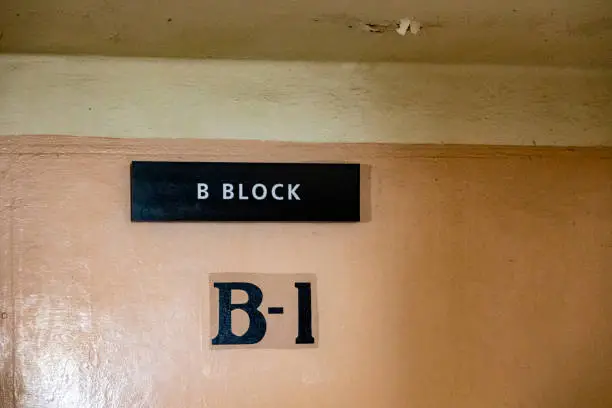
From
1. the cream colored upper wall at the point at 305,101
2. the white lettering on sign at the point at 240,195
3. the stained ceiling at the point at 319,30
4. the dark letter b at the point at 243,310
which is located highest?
the stained ceiling at the point at 319,30

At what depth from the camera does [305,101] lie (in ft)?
5.48

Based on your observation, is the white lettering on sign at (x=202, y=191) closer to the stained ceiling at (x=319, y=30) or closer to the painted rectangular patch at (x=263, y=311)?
the painted rectangular patch at (x=263, y=311)

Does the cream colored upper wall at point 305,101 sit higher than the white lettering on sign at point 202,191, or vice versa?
the cream colored upper wall at point 305,101

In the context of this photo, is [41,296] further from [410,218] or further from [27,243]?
[410,218]

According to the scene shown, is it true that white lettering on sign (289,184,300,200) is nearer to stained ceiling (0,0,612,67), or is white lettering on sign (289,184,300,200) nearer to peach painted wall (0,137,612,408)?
peach painted wall (0,137,612,408)

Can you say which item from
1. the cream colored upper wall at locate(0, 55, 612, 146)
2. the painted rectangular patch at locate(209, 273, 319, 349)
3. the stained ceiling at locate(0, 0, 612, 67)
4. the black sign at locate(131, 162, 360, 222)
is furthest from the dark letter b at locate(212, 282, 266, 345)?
the stained ceiling at locate(0, 0, 612, 67)

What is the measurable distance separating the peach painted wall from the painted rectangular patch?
0.02m

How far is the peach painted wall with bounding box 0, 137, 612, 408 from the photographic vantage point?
157 centimetres

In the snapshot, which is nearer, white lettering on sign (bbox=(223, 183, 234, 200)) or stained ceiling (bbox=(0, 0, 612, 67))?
stained ceiling (bbox=(0, 0, 612, 67))

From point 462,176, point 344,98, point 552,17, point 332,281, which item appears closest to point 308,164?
point 344,98

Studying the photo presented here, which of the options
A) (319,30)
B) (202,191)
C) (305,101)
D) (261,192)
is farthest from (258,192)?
(319,30)

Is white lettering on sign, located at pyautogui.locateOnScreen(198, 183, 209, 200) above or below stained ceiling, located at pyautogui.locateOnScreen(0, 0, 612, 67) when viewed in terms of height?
below

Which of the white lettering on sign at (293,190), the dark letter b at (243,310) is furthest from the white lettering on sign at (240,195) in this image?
the dark letter b at (243,310)

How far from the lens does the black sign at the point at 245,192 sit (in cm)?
159
